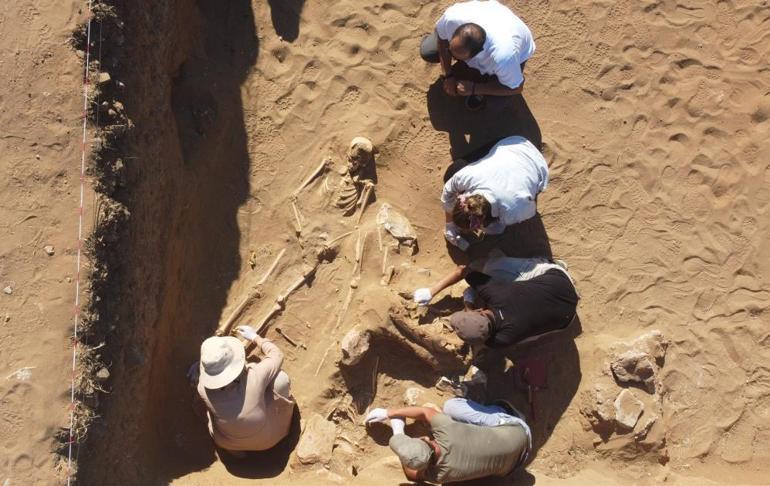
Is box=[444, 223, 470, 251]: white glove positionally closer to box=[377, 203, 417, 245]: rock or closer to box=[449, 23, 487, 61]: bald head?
box=[377, 203, 417, 245]: rock

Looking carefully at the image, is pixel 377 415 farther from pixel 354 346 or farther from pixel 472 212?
pixel 472 212

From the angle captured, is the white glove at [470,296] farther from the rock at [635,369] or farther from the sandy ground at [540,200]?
the rock at [635,369]

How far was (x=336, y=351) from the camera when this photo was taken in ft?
15.8

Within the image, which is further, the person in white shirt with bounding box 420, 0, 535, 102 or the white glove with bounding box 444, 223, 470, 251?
the white glove with bounding box 444, 223, 470, 251

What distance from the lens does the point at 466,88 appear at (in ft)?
15.8

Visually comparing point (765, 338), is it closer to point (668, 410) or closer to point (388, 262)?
point (668, 410)

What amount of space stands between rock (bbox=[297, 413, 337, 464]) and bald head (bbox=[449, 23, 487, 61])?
2.96 meters

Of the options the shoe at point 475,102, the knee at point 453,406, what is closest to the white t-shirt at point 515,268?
the knee at point 453,406

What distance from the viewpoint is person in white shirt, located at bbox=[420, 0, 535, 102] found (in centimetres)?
421

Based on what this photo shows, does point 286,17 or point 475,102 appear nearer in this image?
point 475,102

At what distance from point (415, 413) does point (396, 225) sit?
1497 mm

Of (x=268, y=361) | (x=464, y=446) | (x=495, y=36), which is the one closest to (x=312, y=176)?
(x=268, y=361)

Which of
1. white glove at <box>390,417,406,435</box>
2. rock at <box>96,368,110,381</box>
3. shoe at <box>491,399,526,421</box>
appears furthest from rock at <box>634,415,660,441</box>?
rock at <box>96,368,110,381</box>

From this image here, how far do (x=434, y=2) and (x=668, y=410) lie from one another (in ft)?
13.1
